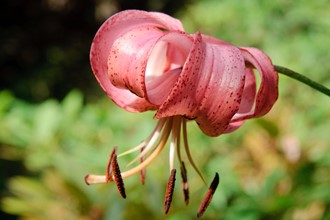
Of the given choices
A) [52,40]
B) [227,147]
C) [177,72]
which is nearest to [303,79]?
[177,72]

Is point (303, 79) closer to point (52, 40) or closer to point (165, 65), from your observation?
point (165, 65)

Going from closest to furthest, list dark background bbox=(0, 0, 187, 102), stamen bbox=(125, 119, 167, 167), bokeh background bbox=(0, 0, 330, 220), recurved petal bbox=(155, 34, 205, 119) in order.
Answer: recurved petal bbox=(155, 34, 205, 119) → stamen bbox=(125, 119, 167, 167) → bokeh background bbox=(0, 0, 330, 220) → dark background bbox=(0, 0, 187, 102)

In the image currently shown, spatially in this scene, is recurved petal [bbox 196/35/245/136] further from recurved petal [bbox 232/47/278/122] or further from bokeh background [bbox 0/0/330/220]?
bokeh background [bbox 0/0/330/220]

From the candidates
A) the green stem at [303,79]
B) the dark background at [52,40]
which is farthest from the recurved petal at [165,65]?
the dark background at [52,40]

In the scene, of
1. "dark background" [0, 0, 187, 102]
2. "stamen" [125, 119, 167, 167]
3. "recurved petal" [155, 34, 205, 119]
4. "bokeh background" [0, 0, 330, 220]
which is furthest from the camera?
"dark background" [0, 0, 187, 102]

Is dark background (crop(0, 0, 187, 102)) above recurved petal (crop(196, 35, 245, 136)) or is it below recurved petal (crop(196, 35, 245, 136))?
above

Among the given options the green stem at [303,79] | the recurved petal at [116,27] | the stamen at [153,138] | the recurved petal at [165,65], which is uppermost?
the recurved petal at [116,27]

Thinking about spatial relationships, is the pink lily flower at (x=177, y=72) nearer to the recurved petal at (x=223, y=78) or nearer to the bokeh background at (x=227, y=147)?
the recurved petal at (x=223, y=78)

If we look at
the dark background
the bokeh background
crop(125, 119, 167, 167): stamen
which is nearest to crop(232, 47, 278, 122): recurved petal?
crop(125, 119, 167, 167): stamen

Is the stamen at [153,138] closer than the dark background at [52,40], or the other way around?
the stamen at [153,138]

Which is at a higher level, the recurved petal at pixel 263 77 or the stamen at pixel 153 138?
the recurved petal at pixel 263 77
